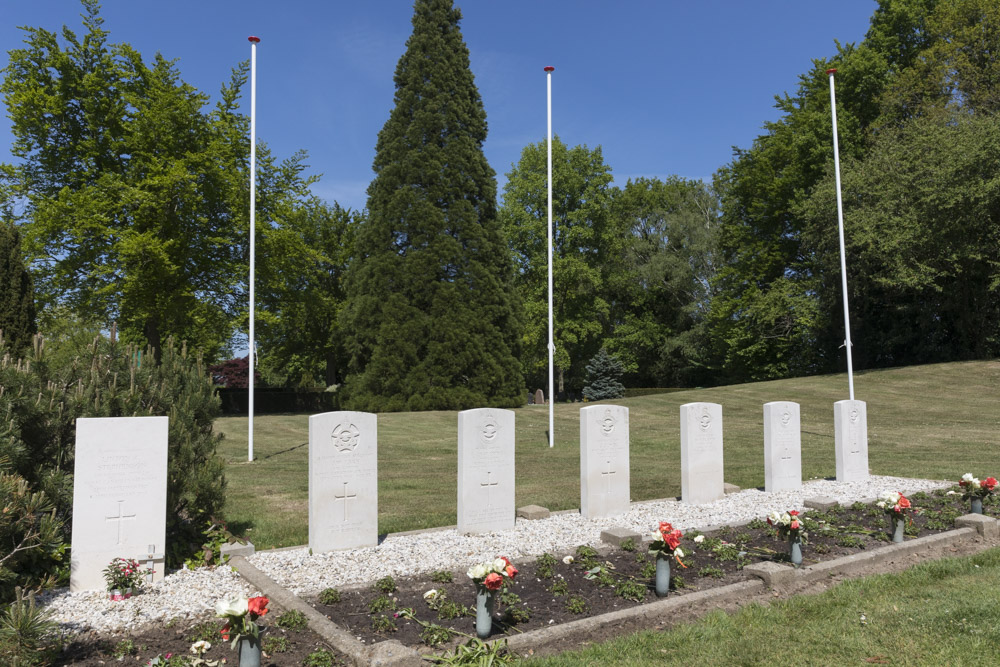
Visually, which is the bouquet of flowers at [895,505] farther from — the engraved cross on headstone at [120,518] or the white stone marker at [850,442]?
the engraved cross on headstone at [120,518]

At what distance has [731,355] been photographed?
116ft

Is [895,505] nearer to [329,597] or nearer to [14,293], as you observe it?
[329,597]

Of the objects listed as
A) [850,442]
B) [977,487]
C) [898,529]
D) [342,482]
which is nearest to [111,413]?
[342,482]

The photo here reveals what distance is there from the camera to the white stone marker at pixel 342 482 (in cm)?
610

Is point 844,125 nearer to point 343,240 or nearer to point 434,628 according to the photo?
point 343,240

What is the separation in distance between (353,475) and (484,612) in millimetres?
2610

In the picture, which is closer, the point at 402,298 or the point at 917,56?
the point at 402,298

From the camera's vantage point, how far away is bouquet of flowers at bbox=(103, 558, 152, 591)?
192 inches

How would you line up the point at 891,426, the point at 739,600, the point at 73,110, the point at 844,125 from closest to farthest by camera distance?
the point at 739,600 → the point at 891,426 → the point at 73,110 → the point at 844,125

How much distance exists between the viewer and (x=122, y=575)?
194 inches

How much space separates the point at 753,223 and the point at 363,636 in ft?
114

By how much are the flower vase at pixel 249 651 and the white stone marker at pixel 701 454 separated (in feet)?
20.3

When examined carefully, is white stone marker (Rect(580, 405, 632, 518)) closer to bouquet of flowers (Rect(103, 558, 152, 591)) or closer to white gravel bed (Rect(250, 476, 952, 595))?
white gravel bed (Rect(250, 476, 952, 595))

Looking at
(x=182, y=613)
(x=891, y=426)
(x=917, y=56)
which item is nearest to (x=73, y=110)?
(x=182, y=613)
